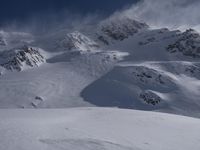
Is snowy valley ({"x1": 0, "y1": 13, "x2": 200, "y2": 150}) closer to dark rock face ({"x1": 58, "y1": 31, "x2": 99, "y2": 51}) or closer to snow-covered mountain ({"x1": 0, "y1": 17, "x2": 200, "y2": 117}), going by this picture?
dark rock face ({"x1": 58, "y1": 31, "x2": 99, "y2": 51})

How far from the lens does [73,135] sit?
1938 centimetres

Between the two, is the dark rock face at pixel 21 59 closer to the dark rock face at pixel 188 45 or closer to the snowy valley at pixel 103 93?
the snowy valley at pixel 103 93

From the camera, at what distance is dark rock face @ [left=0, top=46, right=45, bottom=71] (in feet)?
503

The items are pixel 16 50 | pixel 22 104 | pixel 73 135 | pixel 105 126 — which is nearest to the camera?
pixel 73 135

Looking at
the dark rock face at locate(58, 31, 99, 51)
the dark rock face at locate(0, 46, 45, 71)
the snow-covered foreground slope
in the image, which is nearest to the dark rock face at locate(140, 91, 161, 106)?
the dark rock face at locate(0, 46, 45, 71)

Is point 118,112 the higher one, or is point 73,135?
point 118,112

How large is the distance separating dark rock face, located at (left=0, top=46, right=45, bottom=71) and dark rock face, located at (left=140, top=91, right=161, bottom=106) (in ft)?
158

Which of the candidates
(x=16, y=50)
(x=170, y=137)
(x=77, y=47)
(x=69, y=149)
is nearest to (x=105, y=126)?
(x=170, y=137)

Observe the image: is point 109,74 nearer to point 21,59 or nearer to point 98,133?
point 21,59

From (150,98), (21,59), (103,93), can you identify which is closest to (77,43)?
(21,59)

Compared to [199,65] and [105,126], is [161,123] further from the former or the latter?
[199,65]

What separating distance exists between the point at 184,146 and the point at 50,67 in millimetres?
137049

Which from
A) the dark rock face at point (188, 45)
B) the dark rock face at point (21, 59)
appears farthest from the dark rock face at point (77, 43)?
the dark rock face at point (188, 45)

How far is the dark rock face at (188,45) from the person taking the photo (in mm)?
169875
